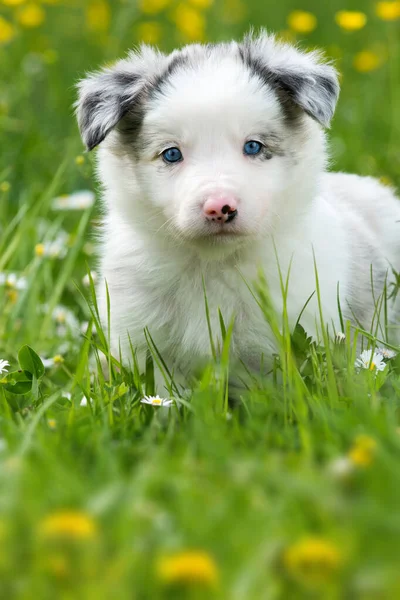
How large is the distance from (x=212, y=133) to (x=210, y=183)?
9.5 inches

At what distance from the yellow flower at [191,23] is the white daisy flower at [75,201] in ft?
11.9

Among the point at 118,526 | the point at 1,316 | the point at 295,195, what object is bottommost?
the point at 1,316

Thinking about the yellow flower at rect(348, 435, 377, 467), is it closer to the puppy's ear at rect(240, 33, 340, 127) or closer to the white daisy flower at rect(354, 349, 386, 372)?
the white daisy flower at rect(354, 349, 386, 372)

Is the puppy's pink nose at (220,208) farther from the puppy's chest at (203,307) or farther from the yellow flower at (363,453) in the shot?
the yellow flower at (363,453)

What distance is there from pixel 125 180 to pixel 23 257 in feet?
4.99

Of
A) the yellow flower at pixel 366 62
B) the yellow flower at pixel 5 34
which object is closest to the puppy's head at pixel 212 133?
the yellow flower at pixel 5 34

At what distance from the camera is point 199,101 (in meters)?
3.14

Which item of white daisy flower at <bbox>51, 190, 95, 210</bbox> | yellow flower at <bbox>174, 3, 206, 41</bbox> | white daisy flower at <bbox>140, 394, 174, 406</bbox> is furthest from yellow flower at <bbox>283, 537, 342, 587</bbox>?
yellow flower at <bbox>174, 3, 206, 41</bbox>

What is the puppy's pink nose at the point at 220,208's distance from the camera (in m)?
2.94

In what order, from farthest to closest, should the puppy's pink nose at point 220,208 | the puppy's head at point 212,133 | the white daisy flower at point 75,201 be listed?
the white daisy flower at point 75,201 → the puppy's head at point 212,133 → the puppy's pink nose at point 220,208

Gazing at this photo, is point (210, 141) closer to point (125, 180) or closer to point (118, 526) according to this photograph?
point (125, 180)

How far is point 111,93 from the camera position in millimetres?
3459

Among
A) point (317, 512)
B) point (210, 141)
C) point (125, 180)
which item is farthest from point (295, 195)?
point (317, 512)

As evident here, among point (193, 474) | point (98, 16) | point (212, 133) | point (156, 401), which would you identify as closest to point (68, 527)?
point (193, 474)
